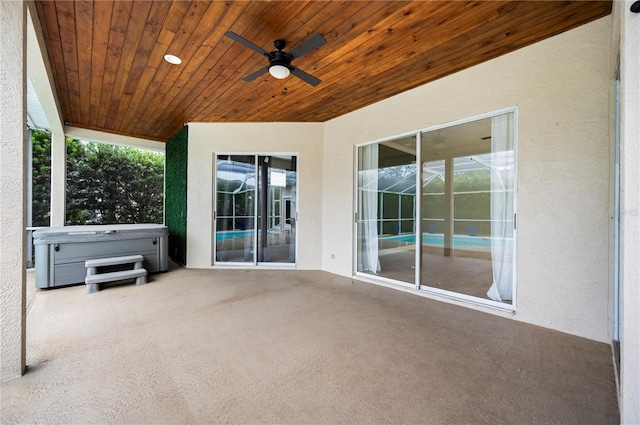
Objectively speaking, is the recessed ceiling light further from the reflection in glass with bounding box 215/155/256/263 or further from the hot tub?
the hot tub

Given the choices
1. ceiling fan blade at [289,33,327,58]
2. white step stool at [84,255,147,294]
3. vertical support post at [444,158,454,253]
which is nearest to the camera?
ceiling fan blade at [289,33,327,58]

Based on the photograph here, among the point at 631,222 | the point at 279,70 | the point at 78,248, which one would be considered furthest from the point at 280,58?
the point at 78,248

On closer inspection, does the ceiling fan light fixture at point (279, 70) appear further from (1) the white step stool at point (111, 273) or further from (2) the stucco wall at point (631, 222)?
(1) the white step stool at point (111, 273)

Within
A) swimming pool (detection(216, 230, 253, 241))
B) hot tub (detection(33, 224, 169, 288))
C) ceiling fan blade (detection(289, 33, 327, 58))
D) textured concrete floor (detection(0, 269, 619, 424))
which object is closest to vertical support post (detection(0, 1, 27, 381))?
textured concrete floor (detection(0, 269, 619, 424))

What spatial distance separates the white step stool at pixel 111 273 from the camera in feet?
11.9

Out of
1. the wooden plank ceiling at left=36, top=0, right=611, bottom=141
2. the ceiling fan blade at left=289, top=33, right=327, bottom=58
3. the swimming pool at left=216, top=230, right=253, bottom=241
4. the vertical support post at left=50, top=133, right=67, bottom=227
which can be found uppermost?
the wooden plank ceiling at left=36, top=0, right=611, bottom=141

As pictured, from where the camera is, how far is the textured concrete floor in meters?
1.51

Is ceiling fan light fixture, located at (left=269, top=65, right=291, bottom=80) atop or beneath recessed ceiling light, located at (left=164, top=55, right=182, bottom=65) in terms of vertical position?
beneath

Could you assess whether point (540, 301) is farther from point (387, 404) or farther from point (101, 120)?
point (101, 120)

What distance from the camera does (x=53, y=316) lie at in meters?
2.80

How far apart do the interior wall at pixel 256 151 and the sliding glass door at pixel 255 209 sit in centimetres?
17

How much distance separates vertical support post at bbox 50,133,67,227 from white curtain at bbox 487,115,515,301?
7.71 m

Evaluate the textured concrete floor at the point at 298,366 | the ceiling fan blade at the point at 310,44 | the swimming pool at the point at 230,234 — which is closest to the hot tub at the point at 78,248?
the textured concrete floor at the point at 298,366

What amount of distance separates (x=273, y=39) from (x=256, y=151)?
2.72 metres
